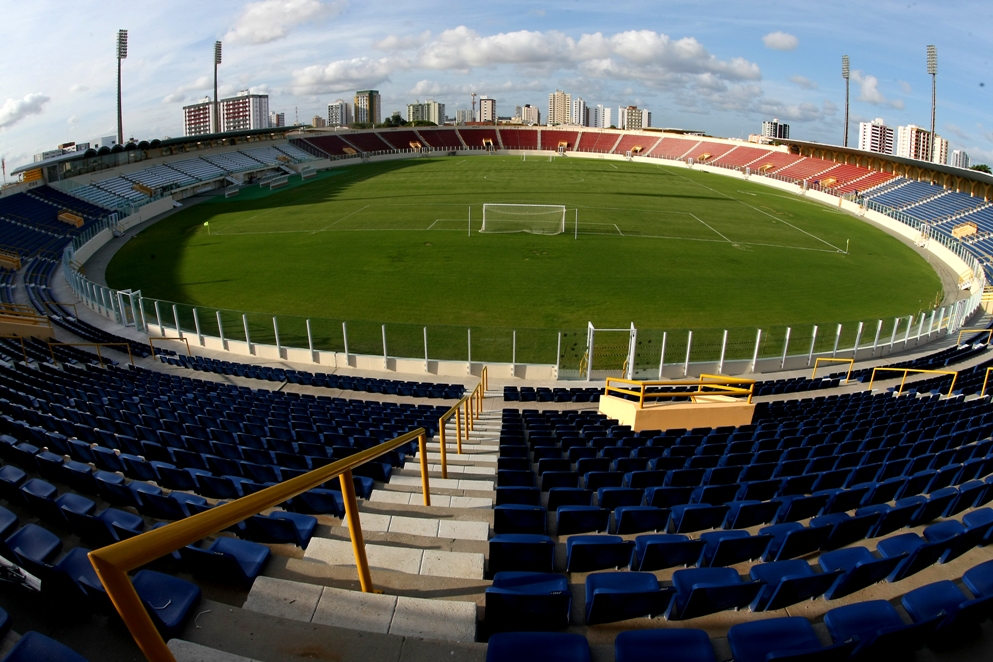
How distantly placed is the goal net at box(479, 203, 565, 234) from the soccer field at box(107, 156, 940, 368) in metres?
0.85

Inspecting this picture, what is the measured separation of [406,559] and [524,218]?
132 feet

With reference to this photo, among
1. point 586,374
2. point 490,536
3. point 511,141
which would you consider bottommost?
point 586,374

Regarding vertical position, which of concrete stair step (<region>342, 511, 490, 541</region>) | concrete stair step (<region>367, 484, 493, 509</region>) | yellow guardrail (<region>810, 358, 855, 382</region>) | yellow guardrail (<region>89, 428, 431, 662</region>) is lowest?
yellow guardrail (<region>810, 358, 855, 382</region>)

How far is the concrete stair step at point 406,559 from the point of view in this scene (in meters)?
5.04

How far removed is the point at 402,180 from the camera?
217 feet

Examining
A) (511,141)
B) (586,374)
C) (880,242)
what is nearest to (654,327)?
(586,374)

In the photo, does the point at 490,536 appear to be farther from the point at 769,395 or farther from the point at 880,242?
the point at 880,242

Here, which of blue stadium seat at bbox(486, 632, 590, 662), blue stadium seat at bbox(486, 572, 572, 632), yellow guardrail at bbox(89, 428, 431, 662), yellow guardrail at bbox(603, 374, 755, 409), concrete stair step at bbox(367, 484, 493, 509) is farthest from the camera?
yellow guardrail at bbox(603, 374, 755, 409)

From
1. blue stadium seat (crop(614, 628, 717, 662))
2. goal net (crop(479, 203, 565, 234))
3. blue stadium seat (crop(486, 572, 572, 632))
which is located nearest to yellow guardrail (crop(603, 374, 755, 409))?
blue stadium seat (crop(486, 572, 572, 632))

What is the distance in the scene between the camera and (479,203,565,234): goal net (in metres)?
41.4

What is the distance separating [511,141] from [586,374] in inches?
3709

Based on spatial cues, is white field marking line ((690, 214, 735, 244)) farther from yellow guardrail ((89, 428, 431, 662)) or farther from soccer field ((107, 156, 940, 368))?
yellow guardrail ((89, 428, 431, 662))

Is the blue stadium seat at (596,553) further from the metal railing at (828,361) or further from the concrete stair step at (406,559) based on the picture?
the metal railing at (828,361)

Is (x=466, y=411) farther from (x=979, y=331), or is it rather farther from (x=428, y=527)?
(x=979, y=331)
